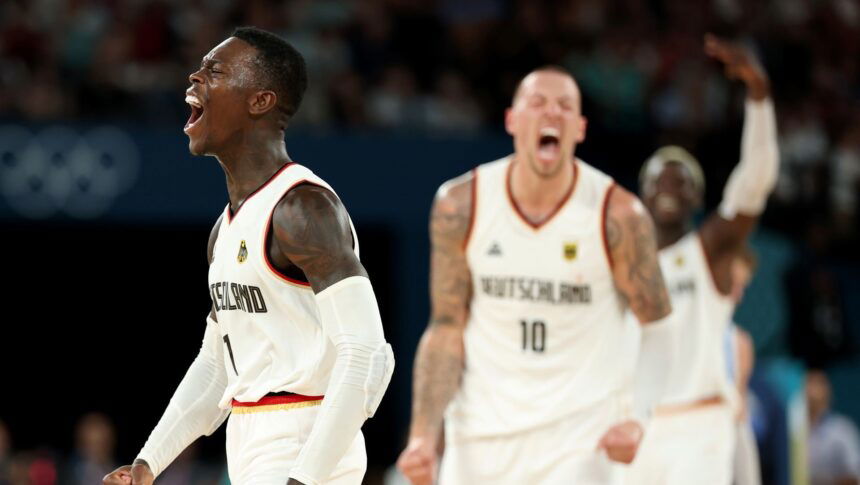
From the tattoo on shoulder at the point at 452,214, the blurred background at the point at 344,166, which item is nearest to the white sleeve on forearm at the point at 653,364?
the tattoo on shoulder at the point at 452,214

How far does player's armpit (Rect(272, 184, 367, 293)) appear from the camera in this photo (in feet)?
13.6

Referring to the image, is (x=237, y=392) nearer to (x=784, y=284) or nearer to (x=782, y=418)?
(x=782, y=418)

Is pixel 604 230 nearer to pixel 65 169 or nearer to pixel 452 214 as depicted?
pixel 452 214

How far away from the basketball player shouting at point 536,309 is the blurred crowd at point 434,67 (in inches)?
281

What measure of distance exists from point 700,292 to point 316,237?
478cm

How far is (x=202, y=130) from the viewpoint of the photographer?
4508 mm

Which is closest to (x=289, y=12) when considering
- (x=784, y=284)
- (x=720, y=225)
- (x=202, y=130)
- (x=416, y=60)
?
(x=416, y=60)

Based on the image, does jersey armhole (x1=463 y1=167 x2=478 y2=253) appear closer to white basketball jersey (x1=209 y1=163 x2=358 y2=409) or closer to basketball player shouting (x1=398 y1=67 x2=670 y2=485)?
basketball player shouting (x1=398 y1=67 x2=670 y2=485)

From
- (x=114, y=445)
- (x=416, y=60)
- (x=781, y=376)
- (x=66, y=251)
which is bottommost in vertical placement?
(x=114, y=445)

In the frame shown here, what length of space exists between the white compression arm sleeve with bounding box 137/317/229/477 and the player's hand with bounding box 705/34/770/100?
3734 mm

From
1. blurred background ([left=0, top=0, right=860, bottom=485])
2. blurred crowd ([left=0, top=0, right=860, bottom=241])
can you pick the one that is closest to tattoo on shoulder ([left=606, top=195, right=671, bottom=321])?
blurred background ([left=0, top=0, right=860, bottom=485])

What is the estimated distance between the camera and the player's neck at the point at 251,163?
4539mm

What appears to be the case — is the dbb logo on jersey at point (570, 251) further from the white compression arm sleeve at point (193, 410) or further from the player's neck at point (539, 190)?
the white compression arm sleeve at point (193, 410)

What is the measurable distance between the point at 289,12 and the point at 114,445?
196 inches
